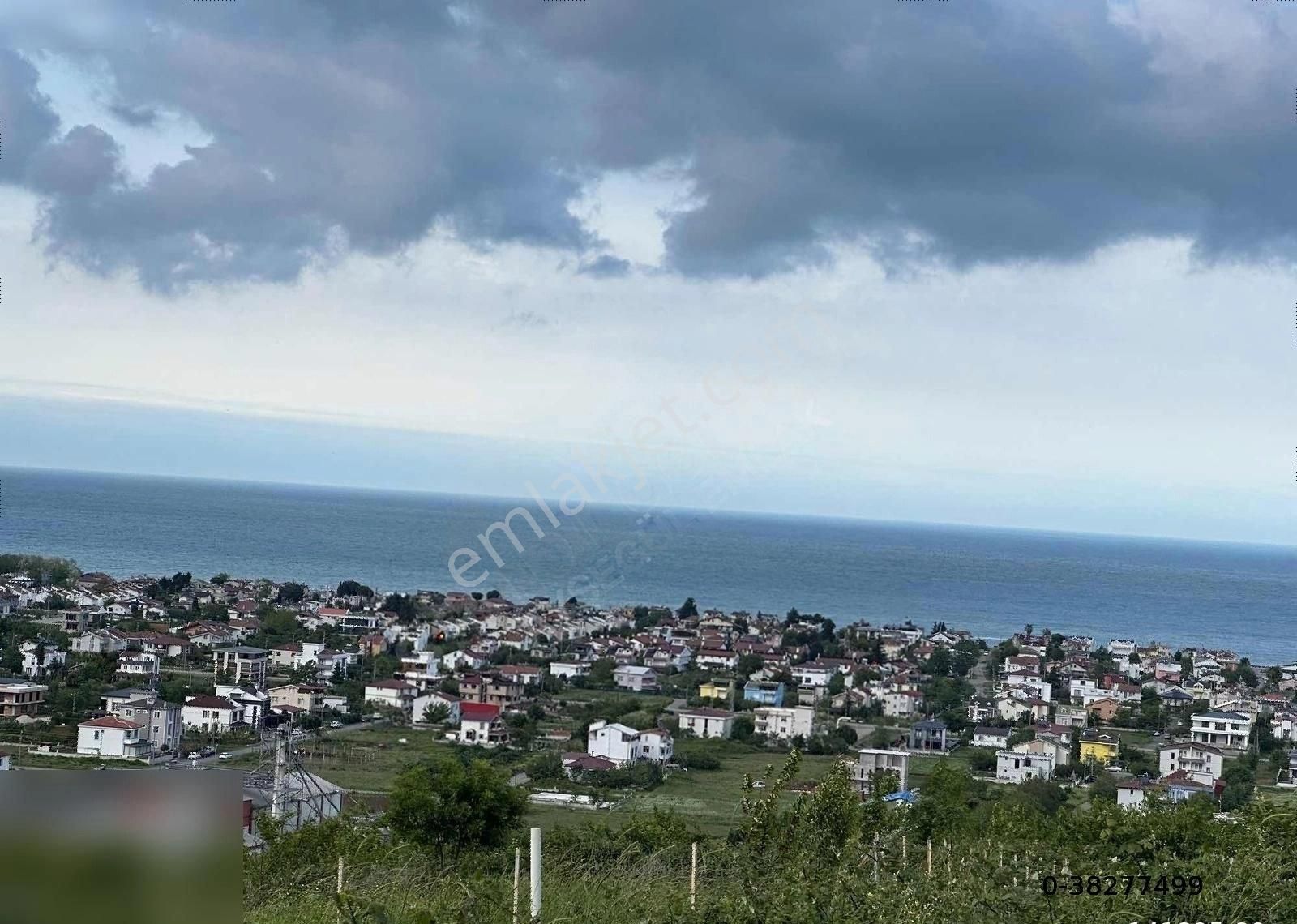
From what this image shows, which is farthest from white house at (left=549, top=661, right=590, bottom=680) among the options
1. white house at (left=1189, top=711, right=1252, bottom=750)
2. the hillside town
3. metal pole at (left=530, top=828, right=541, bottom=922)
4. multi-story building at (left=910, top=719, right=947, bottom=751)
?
metal pole at (left=530, top=828, right=541, bottom=922)

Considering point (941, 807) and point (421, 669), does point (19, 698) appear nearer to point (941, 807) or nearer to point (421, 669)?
point (421, 669)

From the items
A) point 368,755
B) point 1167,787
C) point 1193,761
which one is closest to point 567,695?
point 368,755

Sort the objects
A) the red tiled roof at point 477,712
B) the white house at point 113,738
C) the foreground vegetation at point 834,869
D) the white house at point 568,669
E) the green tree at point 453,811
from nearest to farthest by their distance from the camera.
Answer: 1. the foreground vegetation at point 834,869
2. the green tree at point 453,811
3. the white house at point 113,738
4. the red tiled roof at point 477,712
5. the white house at point 568,669

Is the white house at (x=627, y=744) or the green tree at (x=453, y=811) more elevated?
the green tree at (x=453, y=811)

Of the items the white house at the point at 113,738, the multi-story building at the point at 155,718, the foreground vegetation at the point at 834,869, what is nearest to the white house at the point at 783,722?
the multi-story building at the point at 155,718

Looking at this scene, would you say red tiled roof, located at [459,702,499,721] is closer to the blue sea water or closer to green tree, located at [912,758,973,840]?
the blue sea water

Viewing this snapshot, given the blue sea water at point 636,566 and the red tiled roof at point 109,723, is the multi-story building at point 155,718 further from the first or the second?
the blue sea water at point 636,566
